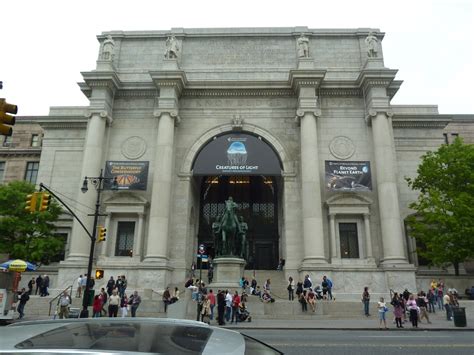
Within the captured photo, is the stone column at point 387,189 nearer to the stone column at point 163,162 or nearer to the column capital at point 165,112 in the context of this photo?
the column capital at point 165,112

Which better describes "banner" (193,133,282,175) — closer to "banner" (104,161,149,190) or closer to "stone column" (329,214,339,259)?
"banner" (104,161,149,190)

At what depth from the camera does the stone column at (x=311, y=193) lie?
31.0 metres

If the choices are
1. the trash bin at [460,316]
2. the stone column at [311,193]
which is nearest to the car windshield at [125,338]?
the trash bin at [460,316]

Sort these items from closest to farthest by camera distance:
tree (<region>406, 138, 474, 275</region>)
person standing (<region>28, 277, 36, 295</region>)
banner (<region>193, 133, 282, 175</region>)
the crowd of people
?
the crowd of people → tree (<region>406, 138, 474, 275</region>) → person standing (<region>28, 277, 36, 295</region>) → banner (<region>193, 133, 282, 175</region>)

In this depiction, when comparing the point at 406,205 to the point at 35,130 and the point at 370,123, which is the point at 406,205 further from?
the point at 35,130

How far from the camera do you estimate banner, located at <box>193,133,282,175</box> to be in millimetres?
33625

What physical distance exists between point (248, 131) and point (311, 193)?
335 inches

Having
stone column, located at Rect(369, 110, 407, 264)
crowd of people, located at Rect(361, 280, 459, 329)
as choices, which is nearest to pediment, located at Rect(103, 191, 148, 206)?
crowd of people, located at Rect(361, 280, 459, 329)

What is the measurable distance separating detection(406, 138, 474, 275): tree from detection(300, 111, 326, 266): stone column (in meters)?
7.63

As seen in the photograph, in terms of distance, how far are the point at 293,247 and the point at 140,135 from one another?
1700 cm

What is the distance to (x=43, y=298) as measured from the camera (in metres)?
27.0

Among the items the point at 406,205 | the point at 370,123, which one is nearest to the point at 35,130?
the point at 370,123

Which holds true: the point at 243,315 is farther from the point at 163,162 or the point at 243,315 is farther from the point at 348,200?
the point at 163,162

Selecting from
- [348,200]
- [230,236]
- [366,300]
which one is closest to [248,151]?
[230,236]
